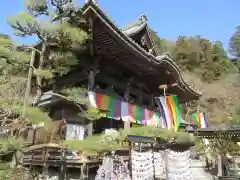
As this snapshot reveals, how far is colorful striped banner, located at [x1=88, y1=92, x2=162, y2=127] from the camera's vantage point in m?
10.3

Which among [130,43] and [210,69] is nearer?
[130,43]

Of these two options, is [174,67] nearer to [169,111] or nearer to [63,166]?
[169,111]

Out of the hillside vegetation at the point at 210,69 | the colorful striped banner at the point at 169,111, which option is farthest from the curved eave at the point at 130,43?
the hillside vegetation at the point at 210,69

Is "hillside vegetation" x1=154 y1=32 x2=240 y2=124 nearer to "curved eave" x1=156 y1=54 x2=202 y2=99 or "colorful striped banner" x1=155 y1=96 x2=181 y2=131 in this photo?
"curved eave" x1=156 y1=54 x2=202 y2=99

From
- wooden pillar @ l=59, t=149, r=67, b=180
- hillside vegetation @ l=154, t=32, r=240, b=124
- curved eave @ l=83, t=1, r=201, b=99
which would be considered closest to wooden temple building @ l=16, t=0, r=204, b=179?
curved eave @ l=83, t=1, r=201, b=99

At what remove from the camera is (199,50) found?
161 ft

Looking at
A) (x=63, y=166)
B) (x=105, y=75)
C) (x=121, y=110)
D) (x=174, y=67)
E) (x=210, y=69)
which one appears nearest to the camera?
(x=63, y=166)

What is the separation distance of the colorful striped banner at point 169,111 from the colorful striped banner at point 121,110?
25cm

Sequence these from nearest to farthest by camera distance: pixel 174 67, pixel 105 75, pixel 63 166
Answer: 1. pixel 63 166
2. pixel 105 75
3. pixel 174 67

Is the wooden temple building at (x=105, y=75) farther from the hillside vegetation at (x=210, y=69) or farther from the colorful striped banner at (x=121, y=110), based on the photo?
the hillside vegetation at (x=210, y=69)

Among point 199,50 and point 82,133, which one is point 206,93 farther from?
point 82,133

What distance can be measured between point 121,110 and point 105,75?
191 centimetres

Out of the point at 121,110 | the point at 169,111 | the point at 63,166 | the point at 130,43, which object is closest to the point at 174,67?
the point at 169,111

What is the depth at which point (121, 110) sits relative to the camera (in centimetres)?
1170
